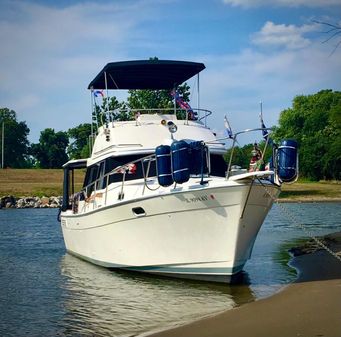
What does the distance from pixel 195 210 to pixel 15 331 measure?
14.1 feet

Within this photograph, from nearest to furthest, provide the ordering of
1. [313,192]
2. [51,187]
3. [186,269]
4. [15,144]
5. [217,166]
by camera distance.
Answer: [186,269] < [217,166] < [313,192] < [51,187] < [15,144]

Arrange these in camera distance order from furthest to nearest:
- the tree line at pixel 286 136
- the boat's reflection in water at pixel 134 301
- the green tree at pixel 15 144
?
1. the green tree at pixel 15 144
2. the tree line at pixel 286 136
3. the boat's reflection in water at pixel 134 301

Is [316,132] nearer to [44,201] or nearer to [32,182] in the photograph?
[32,182]

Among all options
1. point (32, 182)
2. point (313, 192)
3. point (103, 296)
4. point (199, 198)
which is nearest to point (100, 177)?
point (103, 296)

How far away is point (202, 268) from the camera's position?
12.6m

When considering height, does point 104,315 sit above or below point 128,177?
below

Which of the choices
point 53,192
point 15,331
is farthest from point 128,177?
point 53,192

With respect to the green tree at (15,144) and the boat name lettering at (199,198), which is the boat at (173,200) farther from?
the green tree at (15,144)

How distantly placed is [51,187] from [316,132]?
132 ft

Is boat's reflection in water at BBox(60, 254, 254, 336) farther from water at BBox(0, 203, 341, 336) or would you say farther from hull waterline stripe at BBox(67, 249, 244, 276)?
hull waterline stripe at BBox(67, 249, 244, 276)

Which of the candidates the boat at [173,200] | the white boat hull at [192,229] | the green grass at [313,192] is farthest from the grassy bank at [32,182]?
the white boat hull at [192,229]

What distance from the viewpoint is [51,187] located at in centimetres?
6384

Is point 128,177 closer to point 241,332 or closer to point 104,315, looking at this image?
point 104,315

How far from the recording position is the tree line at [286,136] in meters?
55.2
